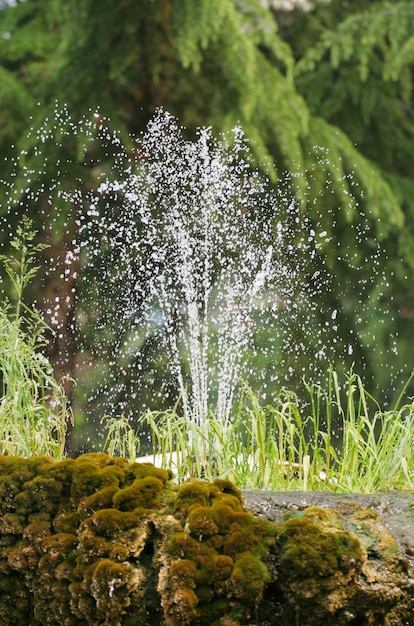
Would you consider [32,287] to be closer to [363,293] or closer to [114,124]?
[114,124]

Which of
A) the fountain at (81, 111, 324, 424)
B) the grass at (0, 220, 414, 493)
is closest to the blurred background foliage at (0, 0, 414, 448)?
the fountain at (81, 111, 324, 424)

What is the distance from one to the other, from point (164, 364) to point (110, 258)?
1.01 m

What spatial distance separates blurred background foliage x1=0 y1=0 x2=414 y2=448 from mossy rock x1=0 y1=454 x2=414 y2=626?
3171 mm

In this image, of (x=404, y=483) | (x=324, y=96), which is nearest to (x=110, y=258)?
(x=324, y=96)

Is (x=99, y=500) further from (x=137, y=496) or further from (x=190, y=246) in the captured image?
(x=190, y=246)

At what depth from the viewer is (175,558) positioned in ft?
5.58

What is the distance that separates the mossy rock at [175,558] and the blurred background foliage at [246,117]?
10.4ft

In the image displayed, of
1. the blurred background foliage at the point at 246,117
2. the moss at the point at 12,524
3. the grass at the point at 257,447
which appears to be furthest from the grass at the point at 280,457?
the blurred background foliage at the point at 246,117

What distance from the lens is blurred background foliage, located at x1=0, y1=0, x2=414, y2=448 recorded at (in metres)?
4.89

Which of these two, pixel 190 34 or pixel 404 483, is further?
pixel 190 34

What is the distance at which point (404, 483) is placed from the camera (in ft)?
8.16

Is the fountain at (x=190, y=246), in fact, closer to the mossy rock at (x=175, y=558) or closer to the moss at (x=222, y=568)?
the mossy rock at (x=175, y=558)

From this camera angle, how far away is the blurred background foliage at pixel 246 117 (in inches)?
193

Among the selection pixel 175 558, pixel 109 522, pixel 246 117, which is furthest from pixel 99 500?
pixel 246 117
